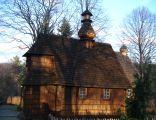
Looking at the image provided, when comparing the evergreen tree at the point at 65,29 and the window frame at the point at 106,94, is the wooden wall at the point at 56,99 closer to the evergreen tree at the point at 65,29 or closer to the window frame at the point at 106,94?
the window frame at the point at 106,94

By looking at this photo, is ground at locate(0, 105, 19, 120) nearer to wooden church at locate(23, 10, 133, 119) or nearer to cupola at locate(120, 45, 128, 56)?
wooden church at locate(23, 10, 133, 119)

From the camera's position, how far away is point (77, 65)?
36.1 meters

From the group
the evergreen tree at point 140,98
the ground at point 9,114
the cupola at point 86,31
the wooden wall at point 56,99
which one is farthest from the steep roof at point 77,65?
the evergreen tree at point 140,98

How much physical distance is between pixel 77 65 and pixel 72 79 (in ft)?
8.09

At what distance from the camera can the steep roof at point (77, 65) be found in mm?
33438

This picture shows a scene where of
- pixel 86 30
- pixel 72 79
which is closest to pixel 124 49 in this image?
pixel 86 30

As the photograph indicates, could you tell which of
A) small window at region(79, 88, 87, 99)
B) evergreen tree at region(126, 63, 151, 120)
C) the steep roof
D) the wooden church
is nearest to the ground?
the wooden church

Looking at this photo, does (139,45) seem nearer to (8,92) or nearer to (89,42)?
(89,42)

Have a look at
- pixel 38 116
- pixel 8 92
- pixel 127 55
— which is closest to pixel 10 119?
pixel 38 116

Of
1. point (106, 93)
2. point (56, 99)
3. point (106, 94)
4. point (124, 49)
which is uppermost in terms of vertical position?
point (124, 49)

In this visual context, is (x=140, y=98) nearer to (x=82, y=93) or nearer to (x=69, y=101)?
(x=69, y=101)

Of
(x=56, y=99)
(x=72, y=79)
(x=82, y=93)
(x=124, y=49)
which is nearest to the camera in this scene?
(x=56, y=99)

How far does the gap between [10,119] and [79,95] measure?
7.70 meters

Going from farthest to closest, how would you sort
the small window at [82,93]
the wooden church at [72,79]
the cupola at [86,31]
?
the cupola at [86,31] < the small window at [82,93] < the wooden church at [72,79]
